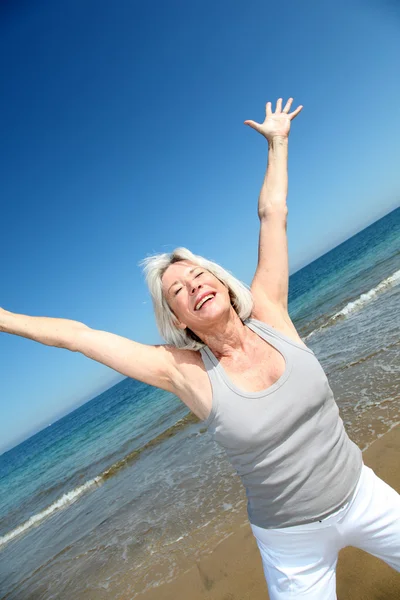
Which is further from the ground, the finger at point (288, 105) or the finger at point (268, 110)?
the finger at point (268, 110)

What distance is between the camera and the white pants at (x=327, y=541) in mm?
1980

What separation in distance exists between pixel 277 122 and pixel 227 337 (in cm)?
A: 191

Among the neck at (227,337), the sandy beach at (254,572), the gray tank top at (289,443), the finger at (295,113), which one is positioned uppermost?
the finger at (295,113)

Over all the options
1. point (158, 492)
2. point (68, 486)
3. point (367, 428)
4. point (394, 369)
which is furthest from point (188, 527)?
point (68, 486)

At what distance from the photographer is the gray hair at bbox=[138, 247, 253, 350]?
249 centimetres

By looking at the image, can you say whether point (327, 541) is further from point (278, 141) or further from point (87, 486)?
point (87, 486)

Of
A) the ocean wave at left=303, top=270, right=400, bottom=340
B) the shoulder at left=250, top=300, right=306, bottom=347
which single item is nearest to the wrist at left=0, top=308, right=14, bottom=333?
the shoulder at left=250, top=300, right=306, bottom=347

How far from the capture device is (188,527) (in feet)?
19.9

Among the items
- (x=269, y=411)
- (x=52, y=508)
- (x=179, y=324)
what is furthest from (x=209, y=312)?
(x=52, y=508)

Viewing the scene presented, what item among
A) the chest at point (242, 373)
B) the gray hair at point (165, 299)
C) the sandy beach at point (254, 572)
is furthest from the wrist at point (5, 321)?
the sandy beach at point (254, 572)

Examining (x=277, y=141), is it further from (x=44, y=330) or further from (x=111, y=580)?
(x=111, y=580)

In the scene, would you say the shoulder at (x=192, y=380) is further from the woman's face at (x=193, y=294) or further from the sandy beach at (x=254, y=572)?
the sandy beach at (x=254, y=572)

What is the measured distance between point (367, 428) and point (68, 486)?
44.0ft

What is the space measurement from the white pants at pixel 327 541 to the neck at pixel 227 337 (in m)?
1.00
